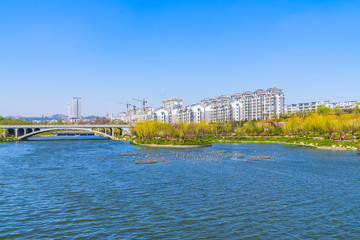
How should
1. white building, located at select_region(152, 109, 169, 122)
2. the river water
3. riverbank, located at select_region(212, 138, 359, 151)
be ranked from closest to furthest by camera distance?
the river water
riverbank, located at select_region(212, 138, 359, 151)
white building, located at select_region(152, 109, 169, 122)

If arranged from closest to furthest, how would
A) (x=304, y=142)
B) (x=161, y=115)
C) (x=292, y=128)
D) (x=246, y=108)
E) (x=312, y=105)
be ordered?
(x=304, y=142) < (x=292, y=128) < (x=246, y=108) < (x=312, y=105) < (x=161, y=115)

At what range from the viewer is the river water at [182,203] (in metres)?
16.8

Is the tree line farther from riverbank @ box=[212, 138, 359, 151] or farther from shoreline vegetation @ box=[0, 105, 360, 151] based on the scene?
riverbank @ box=[212, 138, 359, 151]

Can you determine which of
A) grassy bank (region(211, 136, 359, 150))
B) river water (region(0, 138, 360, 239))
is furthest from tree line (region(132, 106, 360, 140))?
river water (region(0, 138, 360, 239))

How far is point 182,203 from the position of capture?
2186 centimetres

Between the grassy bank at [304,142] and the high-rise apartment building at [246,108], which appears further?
the high-rise apartment building at [246,108]

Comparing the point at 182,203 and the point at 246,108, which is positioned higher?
the point at 246,108

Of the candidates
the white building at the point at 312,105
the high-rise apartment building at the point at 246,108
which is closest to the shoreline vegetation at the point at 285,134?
the high-rise apartment building at the point at 246,108

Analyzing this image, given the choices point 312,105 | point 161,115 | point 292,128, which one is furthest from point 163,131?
point 312,105

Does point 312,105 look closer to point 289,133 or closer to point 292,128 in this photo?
point 289,133

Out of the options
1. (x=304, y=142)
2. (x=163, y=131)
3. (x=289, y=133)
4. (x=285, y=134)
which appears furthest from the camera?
(x=289, y=133)

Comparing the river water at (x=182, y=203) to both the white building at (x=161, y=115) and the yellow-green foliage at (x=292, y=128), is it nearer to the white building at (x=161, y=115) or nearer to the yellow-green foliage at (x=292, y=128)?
the yellow-green foliage at (x=292, y=128)

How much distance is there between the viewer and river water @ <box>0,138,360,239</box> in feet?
55.1

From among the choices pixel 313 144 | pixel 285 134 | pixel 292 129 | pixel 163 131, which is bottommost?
pixel 313 144
